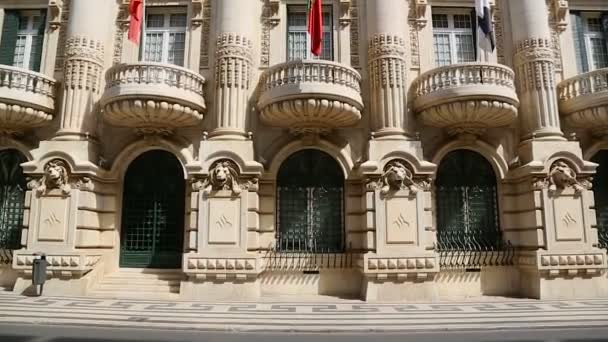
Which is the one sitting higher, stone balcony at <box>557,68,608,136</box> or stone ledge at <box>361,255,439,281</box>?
stone balcony at <box>557,68,608,136</box>

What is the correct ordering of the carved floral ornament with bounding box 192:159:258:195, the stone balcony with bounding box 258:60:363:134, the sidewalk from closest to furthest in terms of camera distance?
the sidewalk, the carved floral ornament with bounding box 192:159:258:195, the stone balcony with bounding box 258:60:363:134

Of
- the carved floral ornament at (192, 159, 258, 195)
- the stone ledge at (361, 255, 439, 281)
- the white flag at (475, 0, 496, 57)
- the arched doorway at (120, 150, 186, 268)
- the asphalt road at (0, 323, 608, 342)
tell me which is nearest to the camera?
the asphalt road at (0, 323, 608, 342)

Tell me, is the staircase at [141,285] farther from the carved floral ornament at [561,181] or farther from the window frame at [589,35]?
the window frame at [589,35]

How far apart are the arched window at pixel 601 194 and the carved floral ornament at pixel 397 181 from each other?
660cm

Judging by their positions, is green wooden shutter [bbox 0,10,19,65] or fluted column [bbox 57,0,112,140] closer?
fluted column [bbox 57,0,112,140]

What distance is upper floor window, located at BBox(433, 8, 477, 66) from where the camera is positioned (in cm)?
1530

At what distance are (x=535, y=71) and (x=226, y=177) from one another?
430 inches

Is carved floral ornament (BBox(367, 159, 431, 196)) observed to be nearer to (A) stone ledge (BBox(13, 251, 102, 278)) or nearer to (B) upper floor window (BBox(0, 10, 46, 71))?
(A) stone ledge (BBox(13, 251, 102, 278))

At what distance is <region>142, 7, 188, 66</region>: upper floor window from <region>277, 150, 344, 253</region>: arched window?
576 cm

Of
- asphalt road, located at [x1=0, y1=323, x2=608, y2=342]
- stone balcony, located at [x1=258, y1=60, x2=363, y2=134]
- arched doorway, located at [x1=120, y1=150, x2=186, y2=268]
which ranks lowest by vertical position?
asphalt road, located at [x1=0, y1=323, x2=608, y2=342]

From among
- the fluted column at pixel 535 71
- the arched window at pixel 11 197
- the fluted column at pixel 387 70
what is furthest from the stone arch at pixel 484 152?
the arched window at pixel 11 197

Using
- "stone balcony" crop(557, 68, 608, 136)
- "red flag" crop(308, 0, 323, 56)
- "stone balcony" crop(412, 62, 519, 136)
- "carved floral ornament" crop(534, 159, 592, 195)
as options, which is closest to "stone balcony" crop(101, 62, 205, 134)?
"red flag" crop(308, 0, 323, 56)

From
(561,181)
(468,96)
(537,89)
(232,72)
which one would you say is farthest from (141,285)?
(537,89)

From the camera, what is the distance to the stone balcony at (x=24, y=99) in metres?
13.6
